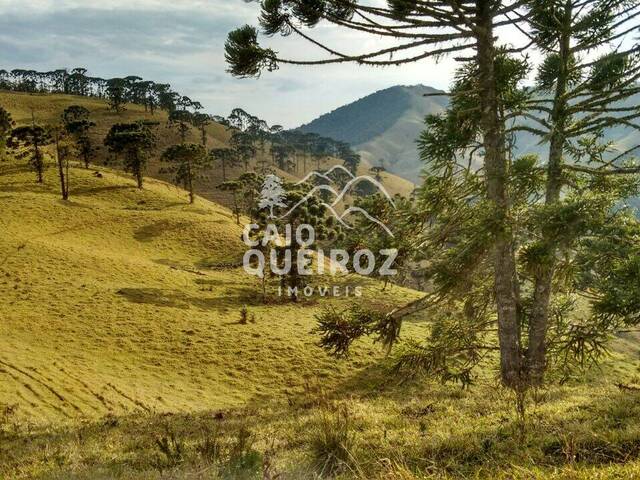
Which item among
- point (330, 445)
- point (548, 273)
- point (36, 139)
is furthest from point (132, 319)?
point (36, 139)

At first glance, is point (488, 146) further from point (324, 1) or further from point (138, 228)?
point (138, 228)

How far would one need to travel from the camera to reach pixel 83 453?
799cm

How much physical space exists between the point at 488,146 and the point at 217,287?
3564 centimetres

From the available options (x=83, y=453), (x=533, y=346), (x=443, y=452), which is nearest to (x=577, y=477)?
(x=443, y=452)

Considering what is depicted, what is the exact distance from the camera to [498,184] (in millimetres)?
9891

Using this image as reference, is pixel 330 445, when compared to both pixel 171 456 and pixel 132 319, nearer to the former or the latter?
pixel 171 456

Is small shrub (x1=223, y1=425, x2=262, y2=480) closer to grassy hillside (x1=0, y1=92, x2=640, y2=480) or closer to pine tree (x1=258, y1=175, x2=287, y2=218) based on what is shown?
grassy hillside (x1=0, y1=92, x2=640, y2=480)

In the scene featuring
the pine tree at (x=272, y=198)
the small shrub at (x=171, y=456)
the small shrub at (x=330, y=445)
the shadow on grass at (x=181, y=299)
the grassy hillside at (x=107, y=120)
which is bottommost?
the shadow on grass at (x=181, y=299)

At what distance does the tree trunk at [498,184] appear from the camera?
929 centimetres

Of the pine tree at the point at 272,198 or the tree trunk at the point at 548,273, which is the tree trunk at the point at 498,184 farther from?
the pine tree at the point at 272,198

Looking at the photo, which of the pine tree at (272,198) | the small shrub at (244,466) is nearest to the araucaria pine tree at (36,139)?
the pine tree at (272,198)

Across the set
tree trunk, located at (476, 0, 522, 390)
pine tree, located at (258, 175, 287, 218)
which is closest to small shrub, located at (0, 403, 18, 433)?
tree trunk, located at (476, 0, 522, 390)

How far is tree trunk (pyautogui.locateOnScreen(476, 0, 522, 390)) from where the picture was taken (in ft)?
30.5

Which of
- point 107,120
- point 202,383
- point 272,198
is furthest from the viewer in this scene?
point 107,120
